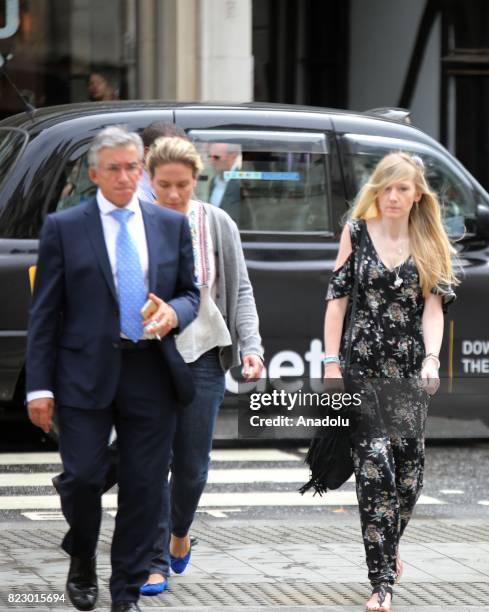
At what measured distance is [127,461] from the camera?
17.4 feet

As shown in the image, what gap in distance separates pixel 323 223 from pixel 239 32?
20.7 ft

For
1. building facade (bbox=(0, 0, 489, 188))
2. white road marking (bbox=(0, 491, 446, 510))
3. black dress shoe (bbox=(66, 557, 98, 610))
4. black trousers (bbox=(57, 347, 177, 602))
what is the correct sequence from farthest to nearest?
1. building facade (bbox=(0, 0, 489, 188))
2. white road marking (bbox=(0, 491, 446, 510))
3. black dress shoe (bbox=(66, 557, 98, 610))
4. black trousers (bbox=(57, 347, 177, 602))

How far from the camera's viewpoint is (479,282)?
382 inches

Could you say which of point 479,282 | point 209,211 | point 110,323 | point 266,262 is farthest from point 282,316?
point 110,323

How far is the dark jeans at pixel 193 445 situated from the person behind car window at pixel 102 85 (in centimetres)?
1017

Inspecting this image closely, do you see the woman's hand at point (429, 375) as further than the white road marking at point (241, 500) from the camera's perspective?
No

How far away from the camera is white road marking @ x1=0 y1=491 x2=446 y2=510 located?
Answer: 8055 millimetres

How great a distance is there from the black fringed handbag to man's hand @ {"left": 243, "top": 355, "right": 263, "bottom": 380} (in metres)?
0.29

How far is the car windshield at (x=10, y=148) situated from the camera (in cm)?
913

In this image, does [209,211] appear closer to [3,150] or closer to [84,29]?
[3,150]

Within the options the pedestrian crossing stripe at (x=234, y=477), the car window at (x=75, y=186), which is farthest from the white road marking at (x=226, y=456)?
the car window at (x=75, y=186)

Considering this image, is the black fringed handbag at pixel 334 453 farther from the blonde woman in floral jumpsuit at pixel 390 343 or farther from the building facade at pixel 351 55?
the building facade at pixel 351 55

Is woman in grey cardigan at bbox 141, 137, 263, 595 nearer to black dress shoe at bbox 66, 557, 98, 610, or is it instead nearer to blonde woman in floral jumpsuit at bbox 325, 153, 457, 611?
blonde woman in floral jumpsuit at bbox 325, 153, 457, 611

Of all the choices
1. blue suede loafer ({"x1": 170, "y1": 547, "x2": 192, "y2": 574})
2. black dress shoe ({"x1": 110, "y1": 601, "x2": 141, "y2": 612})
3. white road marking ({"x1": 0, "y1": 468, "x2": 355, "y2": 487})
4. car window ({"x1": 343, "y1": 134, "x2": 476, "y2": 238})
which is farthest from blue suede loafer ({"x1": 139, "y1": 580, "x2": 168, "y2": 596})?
car window ({"x1": 343, "y1": 134, "x2": 476, "y2": 238})
